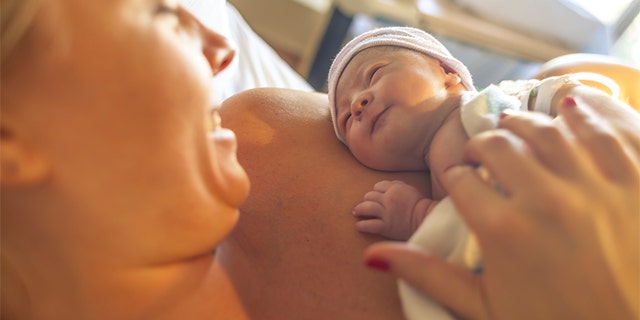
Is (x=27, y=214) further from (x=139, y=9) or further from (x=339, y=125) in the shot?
(x=339, y=125)

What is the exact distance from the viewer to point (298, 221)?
81 cm

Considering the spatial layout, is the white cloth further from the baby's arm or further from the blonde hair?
the blonde hair

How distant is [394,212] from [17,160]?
489mm

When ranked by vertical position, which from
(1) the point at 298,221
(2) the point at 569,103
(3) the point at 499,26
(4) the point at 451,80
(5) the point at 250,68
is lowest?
(5) the point at 250,68

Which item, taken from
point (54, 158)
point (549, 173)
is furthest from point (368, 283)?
point (54, 158)

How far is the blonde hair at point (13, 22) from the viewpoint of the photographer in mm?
466

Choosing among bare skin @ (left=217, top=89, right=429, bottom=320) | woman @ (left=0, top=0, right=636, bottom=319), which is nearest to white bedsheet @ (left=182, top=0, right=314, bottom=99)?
bare skin @ (left=217, top=89, right=429, bottom=320)

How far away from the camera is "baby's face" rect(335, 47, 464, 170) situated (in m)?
0.87

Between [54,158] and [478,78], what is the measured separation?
171 cm

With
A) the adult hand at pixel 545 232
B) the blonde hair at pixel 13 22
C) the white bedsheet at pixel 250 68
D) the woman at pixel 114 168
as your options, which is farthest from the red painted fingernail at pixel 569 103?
the white bedsheet at pixel 250 68

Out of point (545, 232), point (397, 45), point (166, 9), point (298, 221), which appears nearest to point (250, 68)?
point (397, 45)

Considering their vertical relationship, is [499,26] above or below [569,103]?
below

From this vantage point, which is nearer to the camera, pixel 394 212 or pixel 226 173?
pixel 226 173

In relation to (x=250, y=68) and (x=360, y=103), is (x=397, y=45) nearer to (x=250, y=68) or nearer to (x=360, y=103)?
(x=360, y=103)
